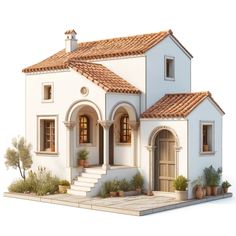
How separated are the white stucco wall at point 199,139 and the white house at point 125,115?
4 centimetres

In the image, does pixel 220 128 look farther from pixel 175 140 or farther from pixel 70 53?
pixel 70 53

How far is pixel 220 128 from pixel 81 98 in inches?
256

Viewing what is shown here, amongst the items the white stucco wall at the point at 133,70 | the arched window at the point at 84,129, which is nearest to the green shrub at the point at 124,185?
the white stucco wall at the point at 133,70

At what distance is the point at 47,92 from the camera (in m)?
24.9

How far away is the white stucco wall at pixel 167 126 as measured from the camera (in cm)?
2128

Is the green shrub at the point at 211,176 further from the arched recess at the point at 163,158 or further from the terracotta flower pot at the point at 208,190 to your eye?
the arched recess at the point at 163,158

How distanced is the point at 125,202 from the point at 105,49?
8.63m

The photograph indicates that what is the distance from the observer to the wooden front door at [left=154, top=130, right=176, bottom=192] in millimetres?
22047

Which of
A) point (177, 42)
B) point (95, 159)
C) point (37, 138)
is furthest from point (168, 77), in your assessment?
point (37, 138)

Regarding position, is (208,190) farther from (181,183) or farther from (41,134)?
(41,134)

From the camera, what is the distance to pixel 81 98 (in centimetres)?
2266

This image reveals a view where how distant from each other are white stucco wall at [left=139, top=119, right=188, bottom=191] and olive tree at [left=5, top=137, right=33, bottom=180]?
526cm

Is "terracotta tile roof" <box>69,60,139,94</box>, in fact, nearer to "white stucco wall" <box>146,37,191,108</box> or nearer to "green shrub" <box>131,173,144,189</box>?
"white stucco wall" <box>146,37,191,108</box>

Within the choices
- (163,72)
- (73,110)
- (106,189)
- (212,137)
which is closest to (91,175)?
(106,189)
